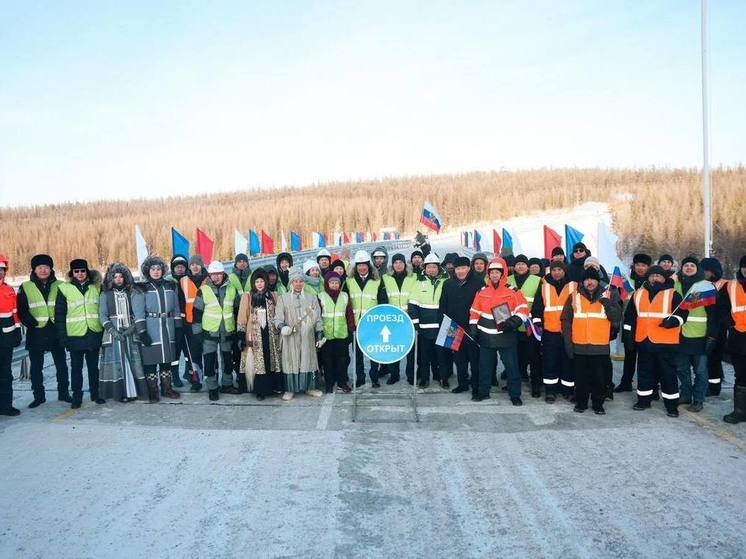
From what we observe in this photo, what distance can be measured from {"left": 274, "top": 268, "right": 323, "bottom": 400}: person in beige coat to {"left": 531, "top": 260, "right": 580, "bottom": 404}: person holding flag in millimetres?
2894

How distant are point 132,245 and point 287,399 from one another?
3046 centimetres

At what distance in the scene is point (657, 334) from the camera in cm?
685

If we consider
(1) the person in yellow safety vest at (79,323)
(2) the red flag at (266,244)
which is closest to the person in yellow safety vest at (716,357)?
(1) the person in yellow safety vest at (79,323)

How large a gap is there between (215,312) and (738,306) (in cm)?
628

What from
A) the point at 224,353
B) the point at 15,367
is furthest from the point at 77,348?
the point at 15,367

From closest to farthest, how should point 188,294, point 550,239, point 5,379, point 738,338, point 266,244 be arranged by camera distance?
point 738,338 < point 5,379 < point 188,294 < point 550,239 < point 266,244

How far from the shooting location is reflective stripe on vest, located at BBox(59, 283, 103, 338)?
7.38 meters

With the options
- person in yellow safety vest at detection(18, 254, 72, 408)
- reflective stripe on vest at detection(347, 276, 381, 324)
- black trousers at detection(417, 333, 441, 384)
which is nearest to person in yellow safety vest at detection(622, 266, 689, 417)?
black trousers at detection(417, 333, 441, 384)

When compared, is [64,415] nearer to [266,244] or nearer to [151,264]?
[151,264]

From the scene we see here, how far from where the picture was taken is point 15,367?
987cm

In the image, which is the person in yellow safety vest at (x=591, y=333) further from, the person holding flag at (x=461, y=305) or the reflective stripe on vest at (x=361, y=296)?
the reflective stripe on vest at (x=361, y=296)

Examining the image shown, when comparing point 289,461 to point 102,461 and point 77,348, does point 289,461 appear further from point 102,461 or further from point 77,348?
point 77,348

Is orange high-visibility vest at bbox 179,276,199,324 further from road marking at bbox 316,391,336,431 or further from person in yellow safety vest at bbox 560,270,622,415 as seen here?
person in yellow safety vest at bbox 560,270,622,415

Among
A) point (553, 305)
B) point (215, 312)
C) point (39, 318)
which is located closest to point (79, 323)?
point (39, 318)
